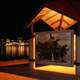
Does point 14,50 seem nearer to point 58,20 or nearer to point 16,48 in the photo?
point 16,48

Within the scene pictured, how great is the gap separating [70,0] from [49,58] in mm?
4779

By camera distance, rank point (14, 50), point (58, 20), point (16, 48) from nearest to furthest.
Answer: point (58, 20) < point (14, 50) < point (16, 48)

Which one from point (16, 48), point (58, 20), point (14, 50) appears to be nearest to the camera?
point (58, 20)

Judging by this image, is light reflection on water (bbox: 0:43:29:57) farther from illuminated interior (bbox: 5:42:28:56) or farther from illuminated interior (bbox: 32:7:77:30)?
illuminated interior (bbox: 32:7:77:30)

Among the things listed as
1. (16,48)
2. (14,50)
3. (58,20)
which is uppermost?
(58,20)

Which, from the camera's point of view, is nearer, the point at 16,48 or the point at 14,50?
the point at 14,50

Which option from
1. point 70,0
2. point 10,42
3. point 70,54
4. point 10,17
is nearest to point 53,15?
point 70,0

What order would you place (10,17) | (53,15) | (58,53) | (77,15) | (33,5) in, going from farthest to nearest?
(33,5), (10,17), (53,15), (58,53), (77,15)

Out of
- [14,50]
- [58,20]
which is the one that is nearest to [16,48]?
[14,50]

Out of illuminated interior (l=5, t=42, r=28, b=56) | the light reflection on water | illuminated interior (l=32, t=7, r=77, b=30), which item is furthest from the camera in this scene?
illuminated interior (l=5, t=42, r=28, b=56)

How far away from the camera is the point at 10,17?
98.0ft

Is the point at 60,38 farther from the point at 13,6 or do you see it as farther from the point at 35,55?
the point at 13,6

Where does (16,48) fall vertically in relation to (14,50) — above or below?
above

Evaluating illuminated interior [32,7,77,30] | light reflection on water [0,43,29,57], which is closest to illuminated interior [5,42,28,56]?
light reflection on water [0,43,29,57]
